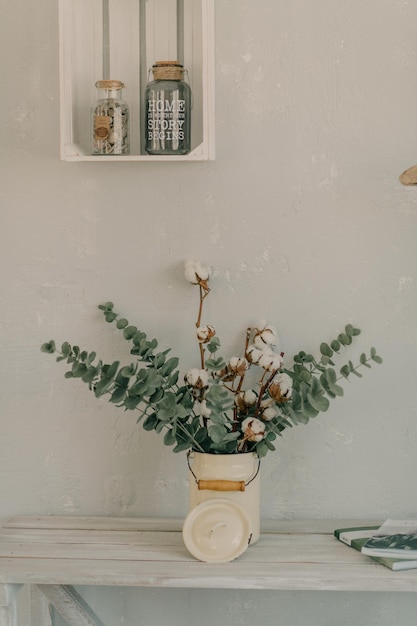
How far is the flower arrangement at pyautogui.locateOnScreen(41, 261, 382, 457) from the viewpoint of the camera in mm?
1656

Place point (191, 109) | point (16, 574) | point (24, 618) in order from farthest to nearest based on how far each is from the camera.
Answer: point (24, 618) → point (191, 109) → point (16, 574)

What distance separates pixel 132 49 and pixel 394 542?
1.20 meters

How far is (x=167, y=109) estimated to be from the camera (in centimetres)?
173

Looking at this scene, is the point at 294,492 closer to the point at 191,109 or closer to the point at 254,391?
the point at 254,391

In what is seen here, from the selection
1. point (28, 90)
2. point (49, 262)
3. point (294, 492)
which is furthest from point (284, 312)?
point (28, 90)

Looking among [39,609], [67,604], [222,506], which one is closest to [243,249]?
[222,506]

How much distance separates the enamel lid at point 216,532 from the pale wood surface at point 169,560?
0.08 ft

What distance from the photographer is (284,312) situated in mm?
1882

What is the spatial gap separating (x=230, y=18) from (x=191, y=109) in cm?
22

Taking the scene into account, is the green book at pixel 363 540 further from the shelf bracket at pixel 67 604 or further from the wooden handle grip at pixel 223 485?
the shelf bracket at pixel 67 604

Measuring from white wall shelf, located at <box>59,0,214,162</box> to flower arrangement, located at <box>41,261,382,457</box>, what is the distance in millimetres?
366

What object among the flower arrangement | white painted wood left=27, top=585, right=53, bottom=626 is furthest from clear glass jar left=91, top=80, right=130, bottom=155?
white painted wood left=27, top=585, right=53, bottom=626

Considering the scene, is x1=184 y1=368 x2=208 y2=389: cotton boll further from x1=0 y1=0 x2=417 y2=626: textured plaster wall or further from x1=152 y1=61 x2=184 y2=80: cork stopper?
x1=152 y1=61 x2=184 y2=80: cork stopper

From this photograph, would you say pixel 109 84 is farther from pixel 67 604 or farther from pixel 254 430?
pixel 67 604
